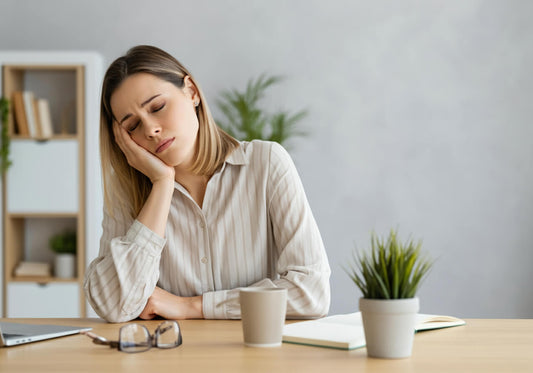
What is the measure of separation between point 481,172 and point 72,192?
2.50 metres

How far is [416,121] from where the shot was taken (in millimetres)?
4129

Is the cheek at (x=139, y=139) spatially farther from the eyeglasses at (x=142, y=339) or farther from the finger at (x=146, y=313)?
the eyeglasses at (x=142, y=339)

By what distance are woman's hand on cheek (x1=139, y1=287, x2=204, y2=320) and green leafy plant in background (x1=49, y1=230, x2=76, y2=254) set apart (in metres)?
2.44

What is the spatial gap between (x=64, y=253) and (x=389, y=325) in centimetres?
322

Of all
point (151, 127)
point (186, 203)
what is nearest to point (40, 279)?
point (186, 203)

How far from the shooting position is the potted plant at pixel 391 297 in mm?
1013

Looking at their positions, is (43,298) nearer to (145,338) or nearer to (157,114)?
(157,114)

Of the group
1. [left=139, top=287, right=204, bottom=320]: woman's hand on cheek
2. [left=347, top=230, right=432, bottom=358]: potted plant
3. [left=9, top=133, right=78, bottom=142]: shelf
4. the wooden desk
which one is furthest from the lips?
[left=9, top=133, right=78, bottom=142]: shelf

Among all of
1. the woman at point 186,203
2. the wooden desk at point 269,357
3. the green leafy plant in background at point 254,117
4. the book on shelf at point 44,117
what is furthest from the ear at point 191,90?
the book on shelf at point 44,117

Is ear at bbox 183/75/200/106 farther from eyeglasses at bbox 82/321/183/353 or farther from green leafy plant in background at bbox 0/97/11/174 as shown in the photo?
green leafy plant in background at bbox 0/97/11/174

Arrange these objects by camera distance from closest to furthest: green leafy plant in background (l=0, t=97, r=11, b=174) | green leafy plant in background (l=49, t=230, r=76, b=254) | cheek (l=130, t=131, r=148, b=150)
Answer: cheek (l=130, t=131, r=148, b=150) → green leafy plant in background (l=0, t=97, r=11, b=174) → green leafy plant in background (l=49, t=230, r=76, b=254)

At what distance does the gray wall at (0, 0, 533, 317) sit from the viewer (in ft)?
13.5

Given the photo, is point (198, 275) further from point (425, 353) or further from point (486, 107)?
point (486, 107)

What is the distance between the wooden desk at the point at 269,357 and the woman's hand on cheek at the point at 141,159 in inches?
22.1
